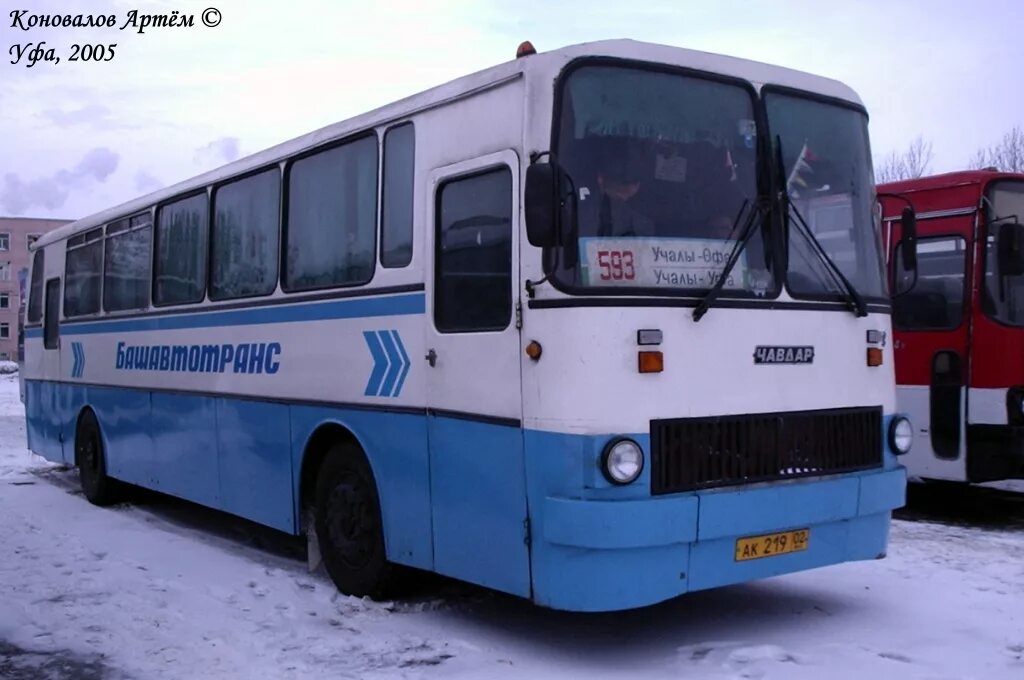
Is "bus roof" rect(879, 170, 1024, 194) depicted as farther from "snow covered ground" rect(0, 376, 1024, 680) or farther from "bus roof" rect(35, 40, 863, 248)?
"bus roof" rect(35, 40, 863, 248)

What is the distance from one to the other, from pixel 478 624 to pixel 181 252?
5.09m

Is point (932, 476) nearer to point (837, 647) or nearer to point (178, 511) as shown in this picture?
point (837, 647)

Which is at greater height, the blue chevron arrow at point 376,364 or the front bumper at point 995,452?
the blue chevron arrow at point 376,364

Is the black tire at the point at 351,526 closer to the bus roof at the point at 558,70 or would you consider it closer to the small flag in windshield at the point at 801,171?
the bus roof at the point at 558,70

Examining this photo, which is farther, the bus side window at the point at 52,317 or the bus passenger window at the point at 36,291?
the bus passenger window at the point at 36,291

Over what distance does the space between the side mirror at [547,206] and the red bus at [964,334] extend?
5140 mm

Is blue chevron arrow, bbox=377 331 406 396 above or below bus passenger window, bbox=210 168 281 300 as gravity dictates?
below

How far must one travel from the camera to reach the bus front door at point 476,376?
20.0 feet

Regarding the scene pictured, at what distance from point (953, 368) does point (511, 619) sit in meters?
5.22

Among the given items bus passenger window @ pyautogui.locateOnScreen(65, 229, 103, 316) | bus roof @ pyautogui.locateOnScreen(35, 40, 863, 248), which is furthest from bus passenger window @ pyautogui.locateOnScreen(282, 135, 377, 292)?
bus passenger window @ pyautogui.locateOnScreen(65, 229, 103, 316)

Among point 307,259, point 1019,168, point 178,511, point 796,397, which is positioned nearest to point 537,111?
point 796,397

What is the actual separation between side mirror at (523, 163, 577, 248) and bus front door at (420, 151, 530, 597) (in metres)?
0.39

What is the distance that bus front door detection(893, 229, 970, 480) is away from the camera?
1031cm

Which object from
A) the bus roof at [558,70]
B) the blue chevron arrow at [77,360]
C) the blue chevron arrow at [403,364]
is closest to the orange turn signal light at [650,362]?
the bus roof at [558,70]
